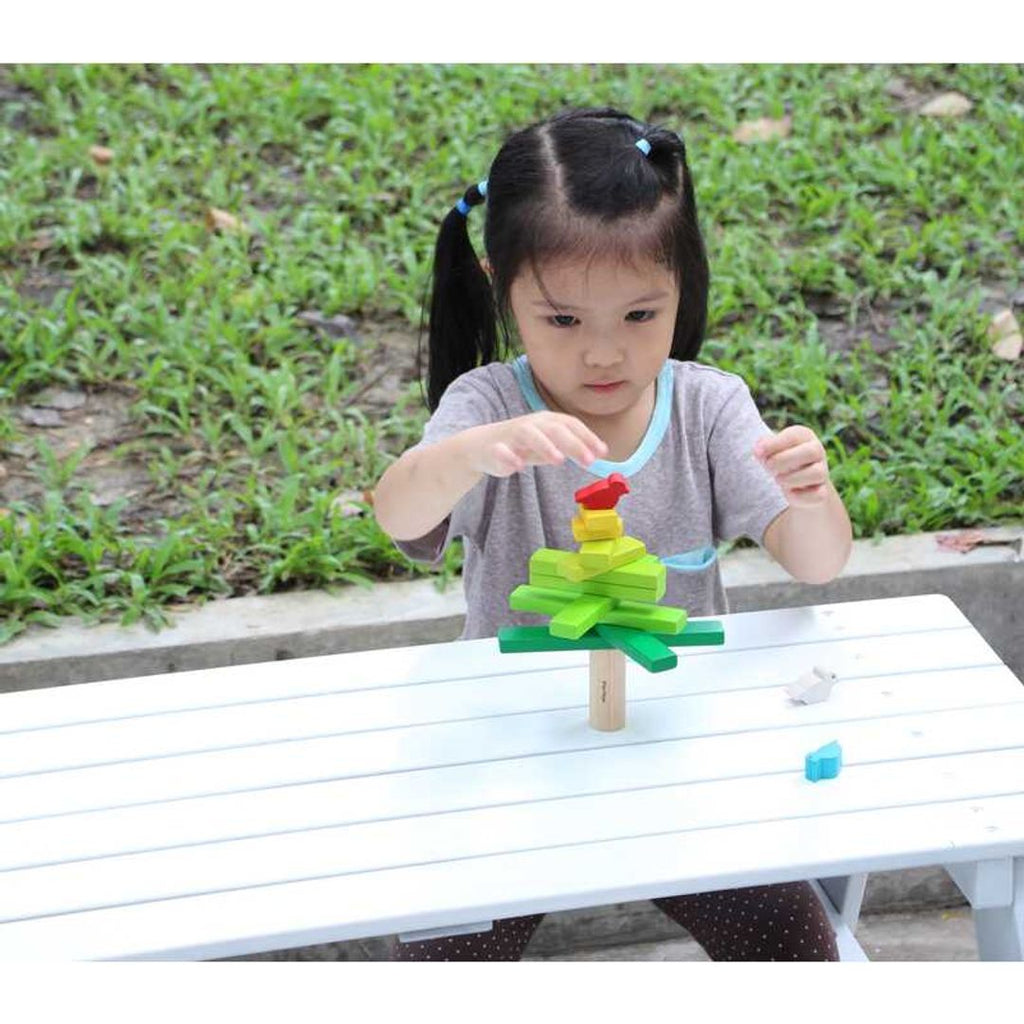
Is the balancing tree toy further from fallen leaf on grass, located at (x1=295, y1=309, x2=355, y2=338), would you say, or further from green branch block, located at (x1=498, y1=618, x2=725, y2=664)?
fallen leaf on grass, located at (x1=295, y1=309, x2=355, y2=338)

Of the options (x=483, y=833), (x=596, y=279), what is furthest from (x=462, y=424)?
(x=483, y=833)

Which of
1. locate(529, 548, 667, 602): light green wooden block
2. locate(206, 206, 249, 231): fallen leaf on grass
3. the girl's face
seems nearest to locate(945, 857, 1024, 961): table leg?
locate(529, 548, 667, 602): light green wooden block

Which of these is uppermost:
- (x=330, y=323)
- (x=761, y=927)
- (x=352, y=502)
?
(x=330, y=323)

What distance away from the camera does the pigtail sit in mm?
2881

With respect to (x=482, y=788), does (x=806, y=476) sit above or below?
above

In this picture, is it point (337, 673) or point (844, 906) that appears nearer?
point (337, 673)

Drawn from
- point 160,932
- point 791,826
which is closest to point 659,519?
point 791,826

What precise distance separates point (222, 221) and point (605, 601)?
2.79 m

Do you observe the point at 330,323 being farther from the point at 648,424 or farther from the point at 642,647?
the point at 642,647

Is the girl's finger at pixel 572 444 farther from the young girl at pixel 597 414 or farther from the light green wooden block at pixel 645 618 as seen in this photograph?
the light green wooden block at pixel 645 618

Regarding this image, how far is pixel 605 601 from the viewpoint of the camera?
2354mm

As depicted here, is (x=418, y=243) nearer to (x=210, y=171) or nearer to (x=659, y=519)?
(x=210, y=171)

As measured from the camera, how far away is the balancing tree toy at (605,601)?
232 cm

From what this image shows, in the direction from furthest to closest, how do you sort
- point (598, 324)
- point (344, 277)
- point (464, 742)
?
point (344, 277)
point (598, 324)
point (464, 742)
